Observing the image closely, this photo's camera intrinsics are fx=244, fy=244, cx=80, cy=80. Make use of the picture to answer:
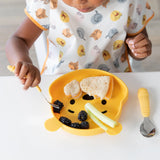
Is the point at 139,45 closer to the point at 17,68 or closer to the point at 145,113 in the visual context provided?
the point at 145,113

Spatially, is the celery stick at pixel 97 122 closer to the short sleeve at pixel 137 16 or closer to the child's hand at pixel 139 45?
the child's hand at pixel 139 45

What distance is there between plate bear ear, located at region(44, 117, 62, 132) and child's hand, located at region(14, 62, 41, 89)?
0.13 metres

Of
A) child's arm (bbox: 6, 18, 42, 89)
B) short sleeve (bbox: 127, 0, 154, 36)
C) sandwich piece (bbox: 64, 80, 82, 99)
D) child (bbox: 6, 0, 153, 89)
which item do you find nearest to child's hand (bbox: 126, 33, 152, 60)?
child (bbox: 6, 0, 153, 89)

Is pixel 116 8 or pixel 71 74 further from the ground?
pixel 116 8

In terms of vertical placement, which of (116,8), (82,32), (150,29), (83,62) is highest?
(116,8)

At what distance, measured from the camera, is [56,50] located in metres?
1.00

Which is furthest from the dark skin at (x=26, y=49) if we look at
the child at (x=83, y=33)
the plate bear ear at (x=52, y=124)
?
the plate bear ear at (x=52, y=124)

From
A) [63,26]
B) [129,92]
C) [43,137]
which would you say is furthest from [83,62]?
[43,137]

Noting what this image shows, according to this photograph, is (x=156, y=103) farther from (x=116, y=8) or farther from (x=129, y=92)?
(x=116, y=8)

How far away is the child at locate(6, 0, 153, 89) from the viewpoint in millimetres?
862

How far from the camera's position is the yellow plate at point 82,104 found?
0.62m

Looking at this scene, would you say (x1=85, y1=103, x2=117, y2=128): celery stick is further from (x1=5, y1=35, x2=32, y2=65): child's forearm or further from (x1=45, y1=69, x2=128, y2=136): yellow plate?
(x1=5, y1=35, x2=32, y2=65): child's forearm

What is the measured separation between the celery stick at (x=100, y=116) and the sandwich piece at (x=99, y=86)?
0.06m

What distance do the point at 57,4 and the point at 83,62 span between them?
9.8 inches
